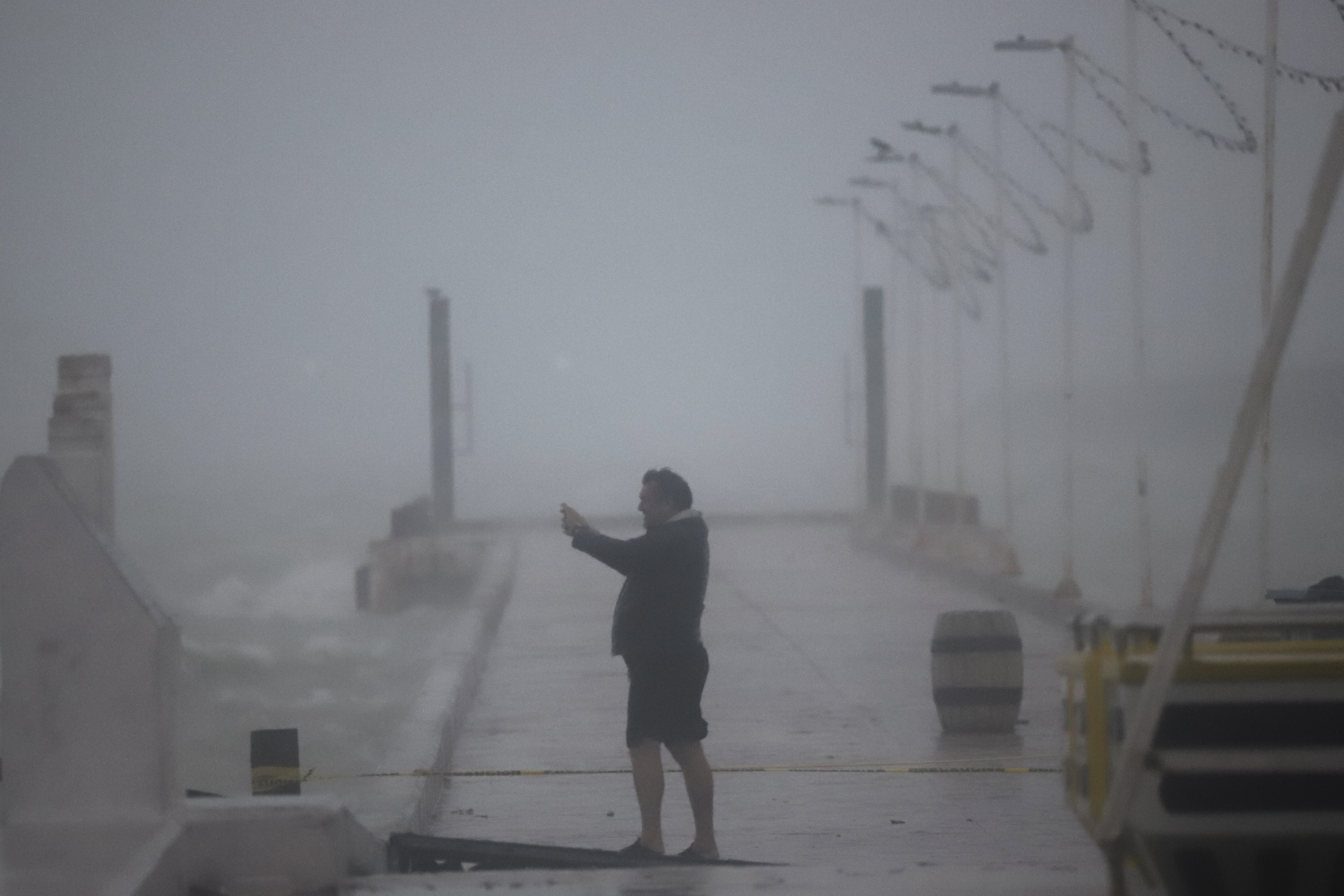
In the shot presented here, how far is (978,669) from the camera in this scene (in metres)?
14.0

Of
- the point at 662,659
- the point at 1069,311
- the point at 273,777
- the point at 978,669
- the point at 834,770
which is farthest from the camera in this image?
the point at 1069,311

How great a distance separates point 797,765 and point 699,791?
4123mm

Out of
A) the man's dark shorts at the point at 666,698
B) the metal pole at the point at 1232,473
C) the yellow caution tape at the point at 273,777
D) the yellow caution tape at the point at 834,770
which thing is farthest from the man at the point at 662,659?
the metal pole at the point at 1232,473

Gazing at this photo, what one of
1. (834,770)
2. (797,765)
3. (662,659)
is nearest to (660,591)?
(662,659)

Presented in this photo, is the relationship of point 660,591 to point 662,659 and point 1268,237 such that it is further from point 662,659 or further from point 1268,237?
point 1268,237

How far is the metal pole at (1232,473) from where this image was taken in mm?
5723

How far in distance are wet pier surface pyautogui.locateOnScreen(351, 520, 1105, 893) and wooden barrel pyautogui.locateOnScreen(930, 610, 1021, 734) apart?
171mm

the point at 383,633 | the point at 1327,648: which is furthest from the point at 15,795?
the point at 383,633

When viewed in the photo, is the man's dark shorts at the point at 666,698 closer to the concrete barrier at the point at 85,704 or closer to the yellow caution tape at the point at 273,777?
the yellow caution tape at the point at 273,777

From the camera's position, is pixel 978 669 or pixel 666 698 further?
pixel 978 669

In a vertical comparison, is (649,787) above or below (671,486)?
below

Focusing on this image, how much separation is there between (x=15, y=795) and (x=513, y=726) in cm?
803

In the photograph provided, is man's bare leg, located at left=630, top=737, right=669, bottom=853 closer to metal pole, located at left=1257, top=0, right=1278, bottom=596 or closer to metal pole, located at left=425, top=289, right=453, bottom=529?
metal pole, located at left=1257, top=0, right=1278, bottom=596

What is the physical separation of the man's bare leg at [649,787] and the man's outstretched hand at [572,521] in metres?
1.01
